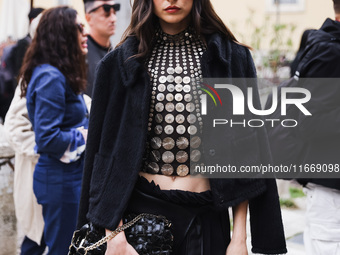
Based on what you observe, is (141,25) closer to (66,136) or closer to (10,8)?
(66,136)

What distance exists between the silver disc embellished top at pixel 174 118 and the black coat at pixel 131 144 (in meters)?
0.06

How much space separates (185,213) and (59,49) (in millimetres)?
2027

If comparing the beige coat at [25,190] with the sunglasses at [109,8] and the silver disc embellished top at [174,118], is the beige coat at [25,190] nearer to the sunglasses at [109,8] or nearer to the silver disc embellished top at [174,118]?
the sunglasses at [109,8]

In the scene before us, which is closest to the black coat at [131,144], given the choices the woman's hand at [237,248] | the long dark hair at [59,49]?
the woman's hand at [237,248]

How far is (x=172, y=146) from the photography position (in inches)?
82.6

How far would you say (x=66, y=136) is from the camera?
3395mm

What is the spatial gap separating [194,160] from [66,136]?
152 cm

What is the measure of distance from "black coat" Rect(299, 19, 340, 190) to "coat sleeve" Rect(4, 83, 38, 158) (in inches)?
79.5

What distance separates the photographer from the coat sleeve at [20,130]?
3750 mm

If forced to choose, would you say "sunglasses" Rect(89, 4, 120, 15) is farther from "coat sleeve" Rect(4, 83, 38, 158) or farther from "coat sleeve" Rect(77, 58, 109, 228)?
"coat sleeve" Rect(77, 58, 109, 228)


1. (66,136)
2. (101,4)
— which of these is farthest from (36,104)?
(101,4)

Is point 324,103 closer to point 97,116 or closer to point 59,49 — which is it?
point 97,116

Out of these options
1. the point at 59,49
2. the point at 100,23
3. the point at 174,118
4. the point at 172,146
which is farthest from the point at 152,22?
the point at 100,23

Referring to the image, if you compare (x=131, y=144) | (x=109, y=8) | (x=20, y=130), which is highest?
(x=109, y=8)
